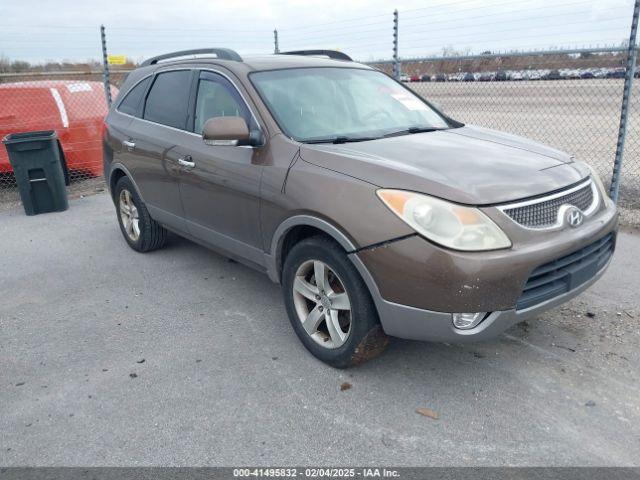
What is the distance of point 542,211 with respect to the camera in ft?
9.63

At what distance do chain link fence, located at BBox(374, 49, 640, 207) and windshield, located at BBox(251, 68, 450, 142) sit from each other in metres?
Answer: 2.72

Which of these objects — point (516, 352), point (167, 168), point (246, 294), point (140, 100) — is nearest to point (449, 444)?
point (516, 352)

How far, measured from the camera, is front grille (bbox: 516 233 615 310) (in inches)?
112

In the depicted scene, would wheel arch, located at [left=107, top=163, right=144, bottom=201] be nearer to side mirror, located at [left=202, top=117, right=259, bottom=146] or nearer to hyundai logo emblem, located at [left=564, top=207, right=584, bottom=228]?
side mirror, located at [left=202, top=117, right=259, bottom=146]

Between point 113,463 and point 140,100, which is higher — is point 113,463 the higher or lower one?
the lower one

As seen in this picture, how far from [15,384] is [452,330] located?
256 centimetres

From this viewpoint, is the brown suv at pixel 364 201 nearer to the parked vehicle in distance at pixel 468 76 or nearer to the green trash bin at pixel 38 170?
the green trash bin at pixel 38 170

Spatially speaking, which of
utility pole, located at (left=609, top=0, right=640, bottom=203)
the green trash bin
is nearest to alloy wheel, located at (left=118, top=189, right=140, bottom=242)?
the green trash bin

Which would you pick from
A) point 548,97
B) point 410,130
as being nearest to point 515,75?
point 410,130

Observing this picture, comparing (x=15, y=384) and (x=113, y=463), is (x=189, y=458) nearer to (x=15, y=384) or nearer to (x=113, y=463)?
(x=113, y=463)

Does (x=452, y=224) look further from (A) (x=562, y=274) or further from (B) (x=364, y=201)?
(A) (x=562, y=274)

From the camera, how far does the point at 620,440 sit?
2695mm

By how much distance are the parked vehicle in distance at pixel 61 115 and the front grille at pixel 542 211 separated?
23.9ft

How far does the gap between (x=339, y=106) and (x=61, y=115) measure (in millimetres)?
5851
